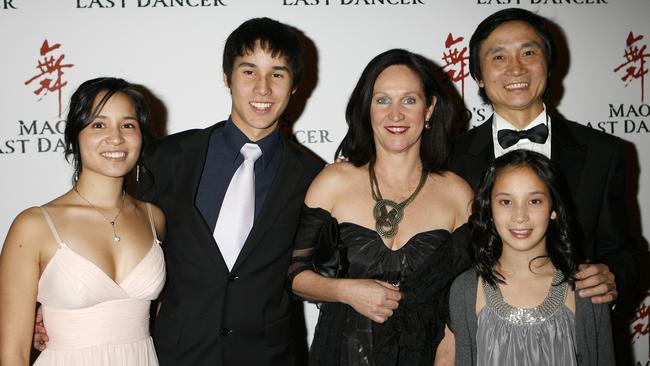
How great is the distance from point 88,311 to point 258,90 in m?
1.19

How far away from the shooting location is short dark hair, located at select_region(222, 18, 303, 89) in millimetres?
2689

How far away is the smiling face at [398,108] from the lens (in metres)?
2.38

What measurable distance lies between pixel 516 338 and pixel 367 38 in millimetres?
2169

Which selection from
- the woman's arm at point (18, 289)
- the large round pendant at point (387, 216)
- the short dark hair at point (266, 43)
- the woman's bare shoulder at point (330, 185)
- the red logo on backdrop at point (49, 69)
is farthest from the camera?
the red logo on backdrop at point (49, 69)

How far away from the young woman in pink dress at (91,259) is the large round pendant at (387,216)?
36.8 inches

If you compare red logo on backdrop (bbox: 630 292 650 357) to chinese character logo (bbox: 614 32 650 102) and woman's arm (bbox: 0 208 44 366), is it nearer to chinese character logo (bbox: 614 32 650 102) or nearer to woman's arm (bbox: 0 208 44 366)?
chinese character logo (bbox: 614 32 650 102)

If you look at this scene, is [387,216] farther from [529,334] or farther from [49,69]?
[49,69]

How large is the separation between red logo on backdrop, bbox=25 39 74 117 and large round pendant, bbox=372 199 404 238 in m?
2.27

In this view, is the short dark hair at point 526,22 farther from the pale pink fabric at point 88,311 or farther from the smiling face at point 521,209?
the pale pink fabric at point 88,311

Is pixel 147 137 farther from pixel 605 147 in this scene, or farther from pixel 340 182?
pixel 605 147

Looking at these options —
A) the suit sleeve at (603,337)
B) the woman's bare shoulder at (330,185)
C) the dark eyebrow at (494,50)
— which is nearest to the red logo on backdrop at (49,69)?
the woman's bare shoulder at (330,185)

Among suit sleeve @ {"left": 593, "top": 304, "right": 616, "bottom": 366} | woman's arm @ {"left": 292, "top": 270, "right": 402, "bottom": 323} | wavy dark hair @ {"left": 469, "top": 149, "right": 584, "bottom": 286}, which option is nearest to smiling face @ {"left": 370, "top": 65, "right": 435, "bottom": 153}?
wavy dark hair @ {"left": 469, "top": 149, "right": 584, "bottom": 286}

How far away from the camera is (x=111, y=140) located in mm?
2254

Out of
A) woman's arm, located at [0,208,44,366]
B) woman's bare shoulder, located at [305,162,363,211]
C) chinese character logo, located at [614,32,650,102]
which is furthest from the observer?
chinese character logo, located at [614,32,650,102]
